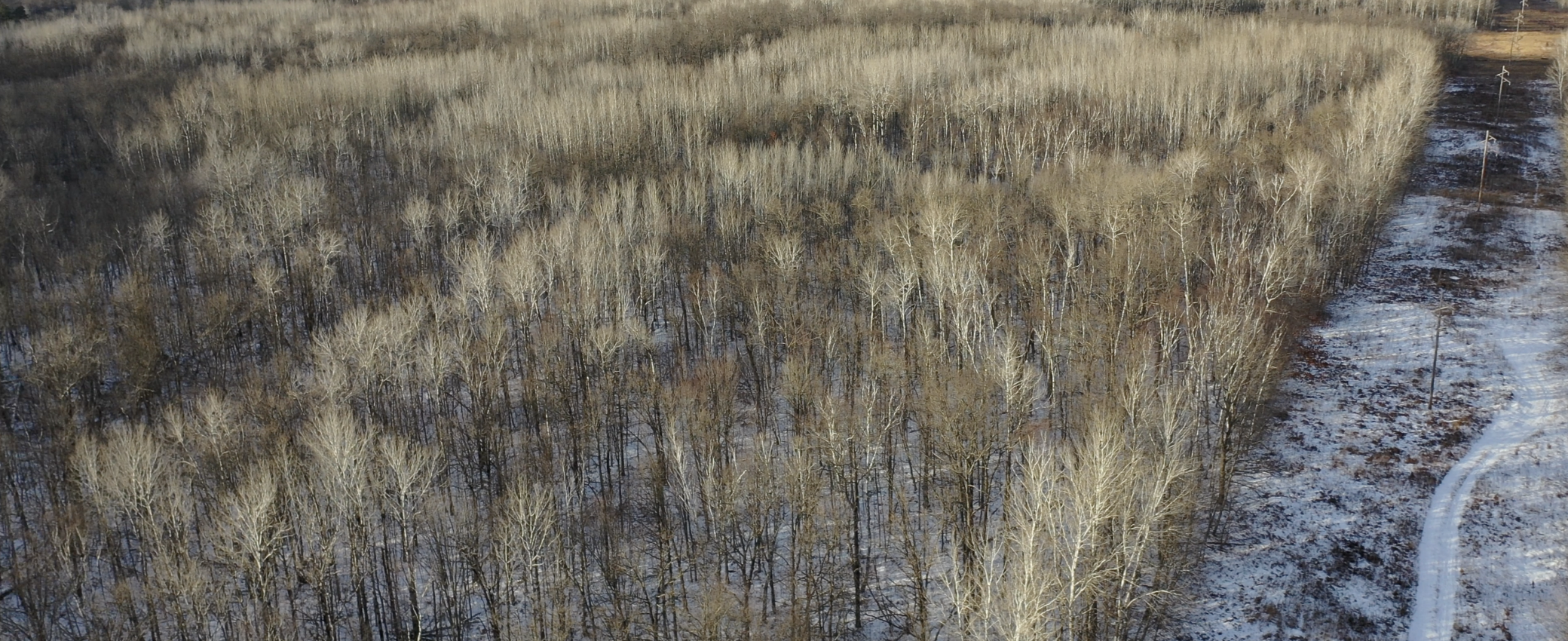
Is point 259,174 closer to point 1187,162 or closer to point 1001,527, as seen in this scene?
point 1001,527

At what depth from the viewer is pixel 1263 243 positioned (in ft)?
155

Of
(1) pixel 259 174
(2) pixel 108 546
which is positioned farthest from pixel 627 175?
(2) pixel 108 546

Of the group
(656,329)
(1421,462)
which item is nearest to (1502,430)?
(1421,462)

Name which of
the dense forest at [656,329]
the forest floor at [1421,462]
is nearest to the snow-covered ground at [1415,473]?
the forest floor at [1421,462]

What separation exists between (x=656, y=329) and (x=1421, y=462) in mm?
34919

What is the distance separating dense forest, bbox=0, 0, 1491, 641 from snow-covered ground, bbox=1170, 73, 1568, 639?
2243 mm

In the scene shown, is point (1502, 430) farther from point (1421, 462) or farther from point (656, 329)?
point (656, 329)

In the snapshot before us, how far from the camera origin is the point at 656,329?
172 feet

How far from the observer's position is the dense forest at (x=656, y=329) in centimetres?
3025

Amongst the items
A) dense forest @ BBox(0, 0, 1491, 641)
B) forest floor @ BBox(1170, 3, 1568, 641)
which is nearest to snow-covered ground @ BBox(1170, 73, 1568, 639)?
forest floor @ BBox(1170, 3, 1568, 641)

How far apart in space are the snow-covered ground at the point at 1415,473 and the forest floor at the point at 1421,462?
0.07 meters

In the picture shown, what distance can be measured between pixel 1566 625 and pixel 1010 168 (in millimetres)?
43712

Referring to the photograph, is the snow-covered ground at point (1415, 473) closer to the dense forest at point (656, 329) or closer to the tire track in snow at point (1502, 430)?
the tire track in snow at point (1502, 430)

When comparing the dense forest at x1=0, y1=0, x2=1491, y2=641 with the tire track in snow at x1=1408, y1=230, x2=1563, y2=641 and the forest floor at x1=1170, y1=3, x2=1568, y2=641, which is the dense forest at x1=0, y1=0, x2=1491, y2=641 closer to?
the forest floor at x1=1170, y1=3, x2=1568, y2=641
